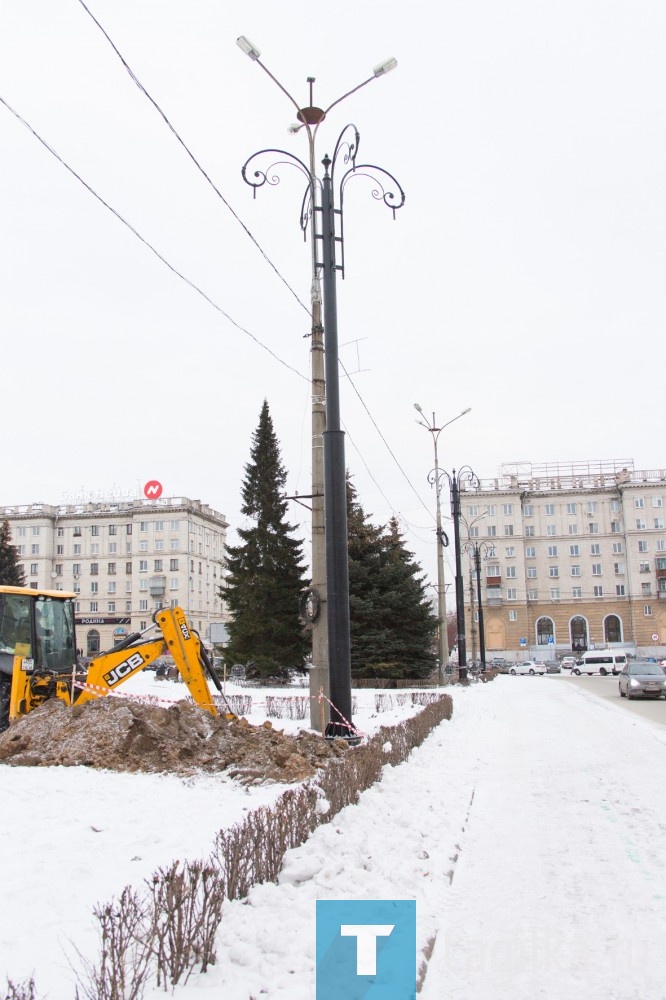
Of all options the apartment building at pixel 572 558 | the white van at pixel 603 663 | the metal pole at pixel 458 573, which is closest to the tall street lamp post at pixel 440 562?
the metal pole at pixel 458 573

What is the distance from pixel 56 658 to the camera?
14.0 metres

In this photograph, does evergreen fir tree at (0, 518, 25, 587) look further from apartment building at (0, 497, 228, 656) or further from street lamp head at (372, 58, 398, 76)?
street lamp head at (372, 58, 398, 76)

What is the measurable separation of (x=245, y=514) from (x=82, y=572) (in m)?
63.7

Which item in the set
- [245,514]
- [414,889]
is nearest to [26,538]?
[245,514]

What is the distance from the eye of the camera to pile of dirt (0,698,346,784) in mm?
10320

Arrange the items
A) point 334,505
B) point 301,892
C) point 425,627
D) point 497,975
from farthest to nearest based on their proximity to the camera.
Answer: point 425,627 → point 334,505 → point 301,892 → point 497,975

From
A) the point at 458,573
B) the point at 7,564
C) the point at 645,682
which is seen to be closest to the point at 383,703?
the point at 645,682

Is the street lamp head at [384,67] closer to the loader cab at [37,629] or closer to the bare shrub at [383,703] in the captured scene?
the loader cab at [37,629]

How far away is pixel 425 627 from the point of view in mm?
35938

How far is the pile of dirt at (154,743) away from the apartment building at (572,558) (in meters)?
80.4

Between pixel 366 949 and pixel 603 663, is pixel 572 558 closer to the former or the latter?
pixel 603 663

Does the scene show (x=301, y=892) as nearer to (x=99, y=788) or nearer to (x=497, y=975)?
(x=497, y=975)

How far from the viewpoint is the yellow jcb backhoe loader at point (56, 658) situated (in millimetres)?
12258

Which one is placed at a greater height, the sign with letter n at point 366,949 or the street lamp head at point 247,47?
the street lamp head at point 247,47
